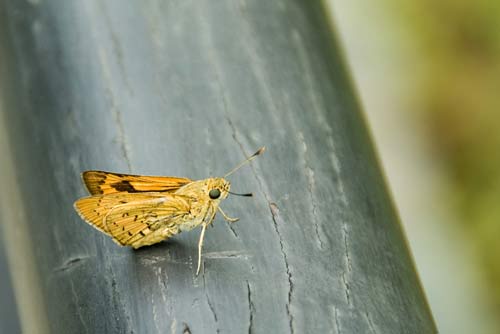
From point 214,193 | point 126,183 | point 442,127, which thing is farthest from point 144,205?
point 442,127

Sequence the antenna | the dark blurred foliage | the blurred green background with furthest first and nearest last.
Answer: the dark blurred foliage
the blurred green background
the antenna

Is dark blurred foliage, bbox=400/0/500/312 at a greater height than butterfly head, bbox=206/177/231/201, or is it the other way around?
dark blurred foliage, bbox=400/0/500/312

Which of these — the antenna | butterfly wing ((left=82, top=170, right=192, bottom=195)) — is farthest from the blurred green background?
the antenna

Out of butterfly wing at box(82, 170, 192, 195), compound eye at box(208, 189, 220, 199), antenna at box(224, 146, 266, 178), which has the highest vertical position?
butterfly wing at box(82, 170, 192, 195)

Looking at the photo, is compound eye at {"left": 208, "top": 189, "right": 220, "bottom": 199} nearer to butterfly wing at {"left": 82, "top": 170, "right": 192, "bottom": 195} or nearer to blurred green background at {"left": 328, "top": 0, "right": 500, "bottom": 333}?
butterfly wing at {"left": 82, "top": 170, "right": 192, "bottom": 195}

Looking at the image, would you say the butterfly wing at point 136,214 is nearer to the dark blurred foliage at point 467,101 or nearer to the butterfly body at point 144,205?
the butterfly body at point 144,205
